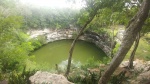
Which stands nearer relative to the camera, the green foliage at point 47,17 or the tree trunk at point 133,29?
the tree trunk at point 133,29

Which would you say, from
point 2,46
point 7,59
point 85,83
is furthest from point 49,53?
point 85,83

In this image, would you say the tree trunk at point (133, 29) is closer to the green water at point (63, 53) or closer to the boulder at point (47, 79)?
the boulder at point (47, 79)

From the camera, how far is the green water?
1013 inches

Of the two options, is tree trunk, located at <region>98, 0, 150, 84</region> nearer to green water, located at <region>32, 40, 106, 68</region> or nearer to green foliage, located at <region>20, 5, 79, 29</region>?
green water, located at <region>32, 40, 106, 68</region>

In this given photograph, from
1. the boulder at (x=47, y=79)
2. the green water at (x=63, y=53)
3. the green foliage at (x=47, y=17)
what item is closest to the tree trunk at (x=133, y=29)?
the boulder at (x=47, y=79)

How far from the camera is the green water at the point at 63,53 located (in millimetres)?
25725

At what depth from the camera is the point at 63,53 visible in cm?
2803

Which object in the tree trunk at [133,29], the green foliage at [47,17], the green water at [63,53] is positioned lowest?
the green water at [63,53]

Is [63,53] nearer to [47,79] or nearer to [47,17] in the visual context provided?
[47,17]

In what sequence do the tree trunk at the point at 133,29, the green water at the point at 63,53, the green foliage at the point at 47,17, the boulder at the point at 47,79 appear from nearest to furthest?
1. the tree trunk at the point at 133,29
2. the boulder at the point at 47,79
3. the green water at the point at 63,53
4. the green foliage at the point at 47,17

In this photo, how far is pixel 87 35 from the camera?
3294 cm

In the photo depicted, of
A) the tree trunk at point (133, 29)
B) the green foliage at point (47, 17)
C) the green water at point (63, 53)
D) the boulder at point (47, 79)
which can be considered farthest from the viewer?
the green foliage at point (47, 17)

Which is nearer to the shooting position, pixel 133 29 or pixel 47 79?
pixel 133 29

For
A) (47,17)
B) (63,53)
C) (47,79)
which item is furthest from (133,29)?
(47,17)
